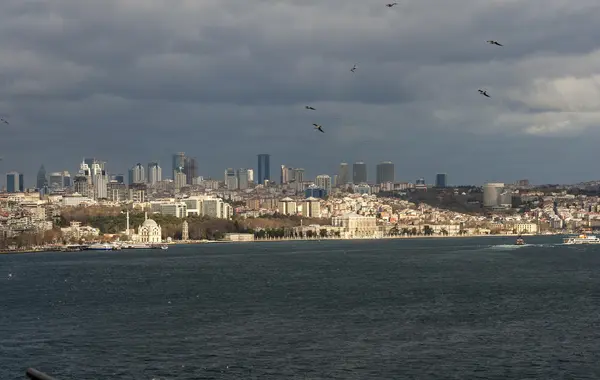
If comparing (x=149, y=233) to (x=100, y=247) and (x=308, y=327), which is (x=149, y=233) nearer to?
(x=100, y=247)

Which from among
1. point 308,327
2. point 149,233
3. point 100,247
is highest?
point 149,233

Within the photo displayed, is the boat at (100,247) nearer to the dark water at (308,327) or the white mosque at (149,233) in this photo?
the white mosque at (149,233)

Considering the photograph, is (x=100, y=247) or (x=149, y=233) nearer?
(x=100, y=247)

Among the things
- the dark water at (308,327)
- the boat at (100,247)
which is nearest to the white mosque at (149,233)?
A: the boat at (100,247)

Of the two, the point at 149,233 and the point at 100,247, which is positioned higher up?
the point at 149,233

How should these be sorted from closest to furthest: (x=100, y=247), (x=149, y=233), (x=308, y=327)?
(x=308, y=327)
(x=100, y=247)
(x=149, y=233)

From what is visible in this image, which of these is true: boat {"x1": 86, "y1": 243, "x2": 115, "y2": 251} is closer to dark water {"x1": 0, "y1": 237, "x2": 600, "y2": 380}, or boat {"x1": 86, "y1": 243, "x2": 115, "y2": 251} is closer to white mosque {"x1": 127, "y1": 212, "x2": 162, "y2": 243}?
white mosque {"x1": 127, "y1": 212, "x2": 162, "y2": 243}

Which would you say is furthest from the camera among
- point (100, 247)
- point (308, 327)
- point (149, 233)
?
point (149, 233)

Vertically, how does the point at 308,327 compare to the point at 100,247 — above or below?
below

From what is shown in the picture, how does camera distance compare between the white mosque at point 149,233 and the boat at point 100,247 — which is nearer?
the boat at point 100,247

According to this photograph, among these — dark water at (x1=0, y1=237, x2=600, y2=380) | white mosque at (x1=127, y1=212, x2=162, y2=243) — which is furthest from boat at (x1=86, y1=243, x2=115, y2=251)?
dark water at (x1=0, y1=237, x2=600, y2=380)

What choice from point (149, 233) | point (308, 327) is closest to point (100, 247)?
point (149, 233)
